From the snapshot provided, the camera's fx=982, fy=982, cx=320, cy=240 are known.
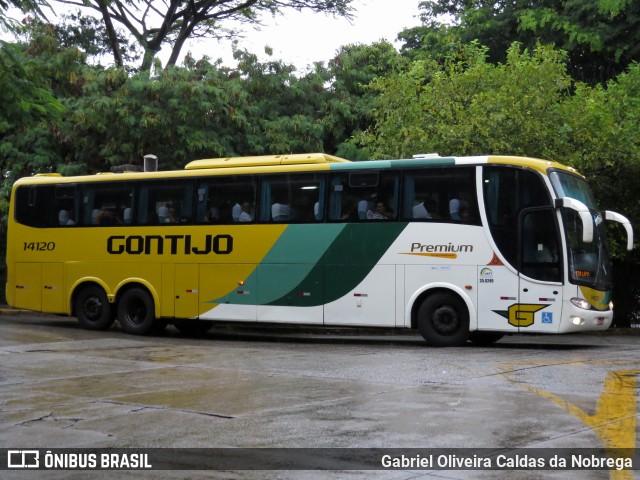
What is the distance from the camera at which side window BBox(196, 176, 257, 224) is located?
756 inches

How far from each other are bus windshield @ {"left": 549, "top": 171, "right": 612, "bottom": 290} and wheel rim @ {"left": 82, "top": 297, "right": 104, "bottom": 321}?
32.8 feet

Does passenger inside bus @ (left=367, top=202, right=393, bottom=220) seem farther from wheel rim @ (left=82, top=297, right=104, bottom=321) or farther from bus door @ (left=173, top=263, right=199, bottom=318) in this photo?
wheel rim @ (left=82, top=297, right=104, bottom=321)

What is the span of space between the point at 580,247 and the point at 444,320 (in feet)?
8.71

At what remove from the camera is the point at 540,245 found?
16719 millimetres

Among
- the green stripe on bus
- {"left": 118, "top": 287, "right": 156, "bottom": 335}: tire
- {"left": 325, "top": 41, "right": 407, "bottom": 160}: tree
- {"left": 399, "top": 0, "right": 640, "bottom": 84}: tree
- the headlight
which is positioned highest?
{"left": 399, "top": 0, "right": 640, "bottom": 84}: tree

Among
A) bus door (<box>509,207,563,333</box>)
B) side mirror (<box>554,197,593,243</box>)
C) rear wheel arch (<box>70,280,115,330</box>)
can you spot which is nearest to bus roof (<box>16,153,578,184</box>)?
side mirror (<box>554,197,593,243</box>)

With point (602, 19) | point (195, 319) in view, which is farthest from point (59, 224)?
point (602, 19)

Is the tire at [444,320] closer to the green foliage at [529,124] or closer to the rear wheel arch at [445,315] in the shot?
the rear wheel arch at [445,315]

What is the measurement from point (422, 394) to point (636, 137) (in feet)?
46.5

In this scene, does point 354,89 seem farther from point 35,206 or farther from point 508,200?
point 508,200

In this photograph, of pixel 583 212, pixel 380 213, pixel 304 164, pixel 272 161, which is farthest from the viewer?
pixel 272 161

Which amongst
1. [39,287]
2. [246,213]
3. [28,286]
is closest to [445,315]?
[246,213]

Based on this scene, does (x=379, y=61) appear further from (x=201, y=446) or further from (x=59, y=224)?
(x=201, y=446)

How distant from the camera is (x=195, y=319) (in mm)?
20250
